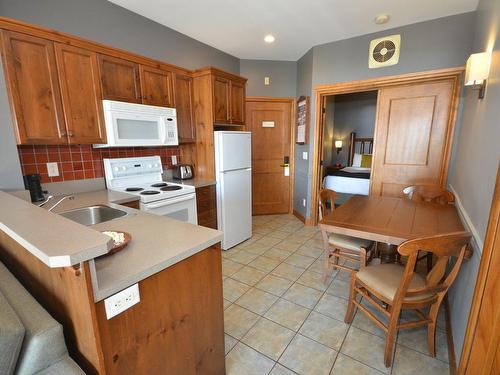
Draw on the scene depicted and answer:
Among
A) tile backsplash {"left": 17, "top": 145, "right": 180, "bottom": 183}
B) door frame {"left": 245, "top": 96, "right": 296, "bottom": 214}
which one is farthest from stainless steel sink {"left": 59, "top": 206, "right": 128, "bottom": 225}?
door frame {"left": 245, "top": 96, "right": 296, "bottom": 214}

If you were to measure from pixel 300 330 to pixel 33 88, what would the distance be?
2697mm

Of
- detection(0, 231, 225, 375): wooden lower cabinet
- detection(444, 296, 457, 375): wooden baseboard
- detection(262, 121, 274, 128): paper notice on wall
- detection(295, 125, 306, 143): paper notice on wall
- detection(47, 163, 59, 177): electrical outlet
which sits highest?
detection(262, 121, 274, 128): paper notice on wall

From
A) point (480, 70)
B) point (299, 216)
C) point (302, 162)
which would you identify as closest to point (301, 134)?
point (302, 162)

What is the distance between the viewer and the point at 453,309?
1751 mm

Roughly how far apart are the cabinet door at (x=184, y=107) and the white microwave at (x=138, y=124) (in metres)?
0.15

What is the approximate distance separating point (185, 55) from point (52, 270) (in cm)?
302

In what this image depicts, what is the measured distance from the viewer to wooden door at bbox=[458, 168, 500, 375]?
3.54 ft

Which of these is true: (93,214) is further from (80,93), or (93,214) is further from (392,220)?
(392,220)

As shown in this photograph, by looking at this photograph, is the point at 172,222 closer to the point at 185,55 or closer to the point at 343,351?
the point at 343,351

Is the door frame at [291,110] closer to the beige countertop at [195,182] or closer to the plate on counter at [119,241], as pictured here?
the beige countertop at [195,182]

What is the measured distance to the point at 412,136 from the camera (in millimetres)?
3059

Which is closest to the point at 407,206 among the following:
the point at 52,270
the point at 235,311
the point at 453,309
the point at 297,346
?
the point at 453,309

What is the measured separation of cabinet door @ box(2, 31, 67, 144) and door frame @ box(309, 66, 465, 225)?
305 centimetres

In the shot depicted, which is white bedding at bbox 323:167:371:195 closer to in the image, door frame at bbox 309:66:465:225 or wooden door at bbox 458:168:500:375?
door frame at bbox 309:66:465:225
